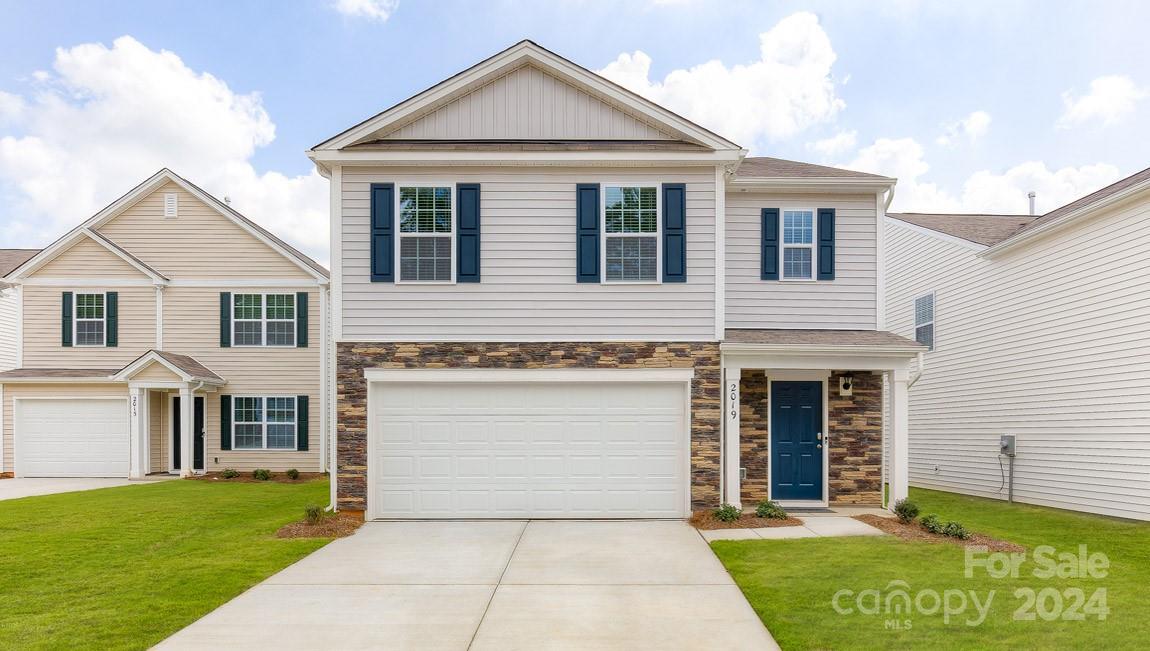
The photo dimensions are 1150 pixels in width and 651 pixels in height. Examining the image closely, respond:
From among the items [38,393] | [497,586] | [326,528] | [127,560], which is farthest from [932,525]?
[38,393]

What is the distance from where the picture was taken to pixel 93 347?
18.5m

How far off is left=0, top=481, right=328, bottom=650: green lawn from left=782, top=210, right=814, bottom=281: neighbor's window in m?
8.94

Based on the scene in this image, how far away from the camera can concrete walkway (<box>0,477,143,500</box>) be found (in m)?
14.9

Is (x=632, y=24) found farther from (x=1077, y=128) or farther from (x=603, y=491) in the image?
(x=1077, y=128)

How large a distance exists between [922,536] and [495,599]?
6.21 meters

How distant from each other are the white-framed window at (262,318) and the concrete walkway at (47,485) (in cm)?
449

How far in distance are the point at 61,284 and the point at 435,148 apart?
13929 mm

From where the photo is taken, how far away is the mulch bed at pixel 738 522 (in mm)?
10188

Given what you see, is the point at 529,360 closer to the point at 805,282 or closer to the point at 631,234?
the point at 631,234

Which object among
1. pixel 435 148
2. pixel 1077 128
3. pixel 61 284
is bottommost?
pixel 61 284

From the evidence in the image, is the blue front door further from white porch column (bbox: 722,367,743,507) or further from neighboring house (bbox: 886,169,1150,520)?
neighboring house (bbox: 886,169,1150,520)

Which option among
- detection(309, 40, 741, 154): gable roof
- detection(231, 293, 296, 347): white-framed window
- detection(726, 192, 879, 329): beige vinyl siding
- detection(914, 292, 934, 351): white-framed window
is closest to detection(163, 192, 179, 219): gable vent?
detection(231, 293, 296, 347): white-framed window

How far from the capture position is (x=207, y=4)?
53.9ft

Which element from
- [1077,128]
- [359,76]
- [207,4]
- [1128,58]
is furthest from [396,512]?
[1077,128]
